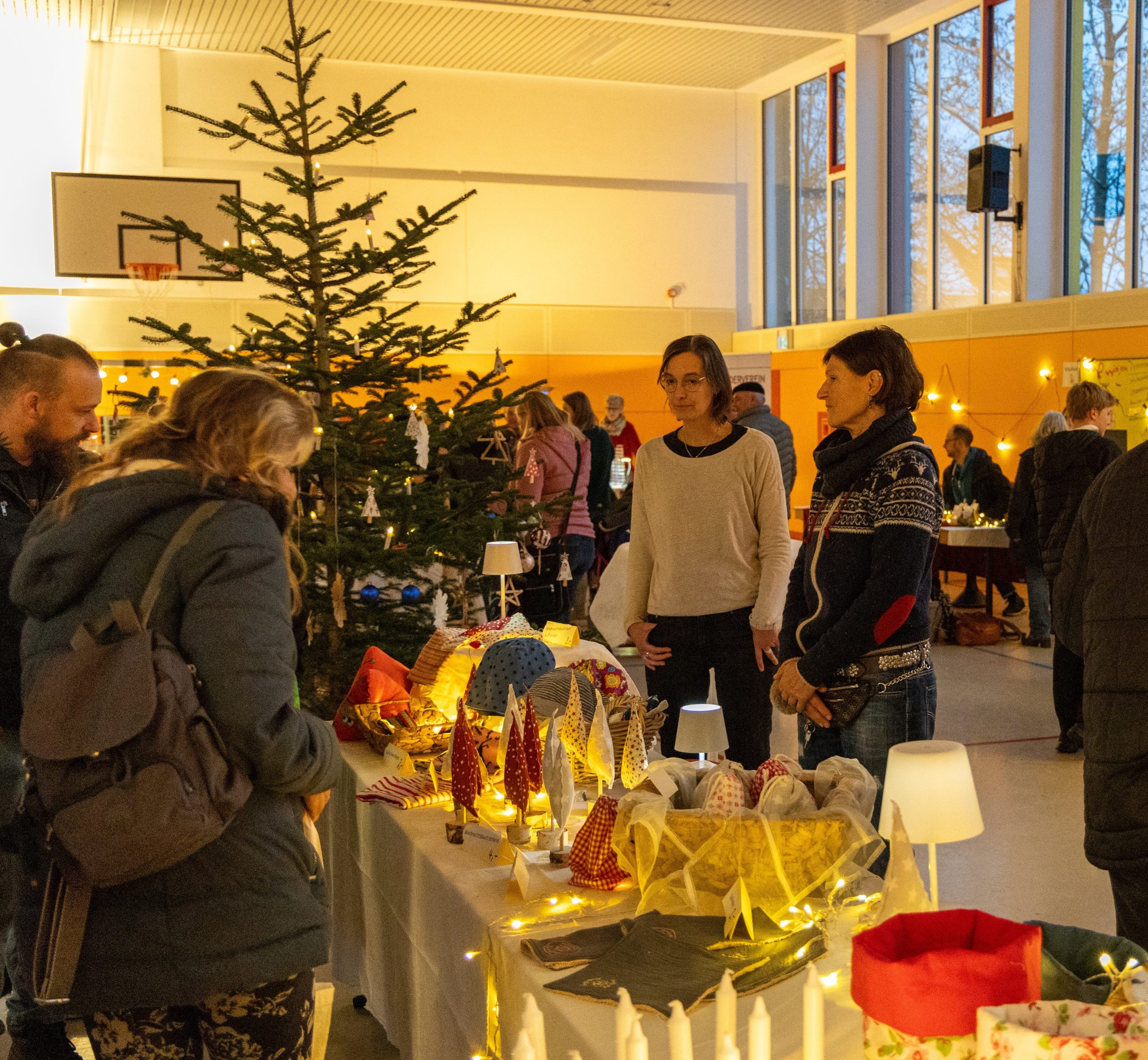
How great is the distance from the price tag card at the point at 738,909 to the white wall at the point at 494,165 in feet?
35.8

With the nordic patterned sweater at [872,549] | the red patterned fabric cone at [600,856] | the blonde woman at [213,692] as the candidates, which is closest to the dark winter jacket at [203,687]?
the blonde woman at [213,692]

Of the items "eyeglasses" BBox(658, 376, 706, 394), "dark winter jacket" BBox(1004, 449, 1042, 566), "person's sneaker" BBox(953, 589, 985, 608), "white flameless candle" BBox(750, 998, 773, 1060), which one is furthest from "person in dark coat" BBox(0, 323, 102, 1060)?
"person's sneaker" BBox(953, 589, 985, 608)

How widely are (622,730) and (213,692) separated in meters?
1.02

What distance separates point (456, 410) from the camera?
3.99m

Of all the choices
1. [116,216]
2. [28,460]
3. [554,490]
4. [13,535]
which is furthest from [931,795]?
[116,216]

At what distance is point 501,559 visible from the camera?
403 centimetres

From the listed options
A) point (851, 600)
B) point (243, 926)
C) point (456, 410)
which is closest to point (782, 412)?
point (456, 410)

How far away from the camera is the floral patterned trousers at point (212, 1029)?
5.20 feet

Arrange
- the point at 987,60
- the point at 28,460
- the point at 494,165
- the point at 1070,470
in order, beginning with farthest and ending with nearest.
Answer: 1. the point at 494,165
2. the point at 987,60
3. the point at 1070,470
4. the point at 28,460

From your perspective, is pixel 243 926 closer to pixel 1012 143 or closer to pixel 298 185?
pixel 298 185

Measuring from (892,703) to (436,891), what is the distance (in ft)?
3.13

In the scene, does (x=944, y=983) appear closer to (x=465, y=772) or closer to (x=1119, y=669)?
(x=1119, y=669)

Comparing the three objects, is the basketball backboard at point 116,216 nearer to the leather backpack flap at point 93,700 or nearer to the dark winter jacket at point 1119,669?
the leather backpack flap at point 93,700

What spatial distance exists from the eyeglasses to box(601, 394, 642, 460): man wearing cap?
6024 millimetres
